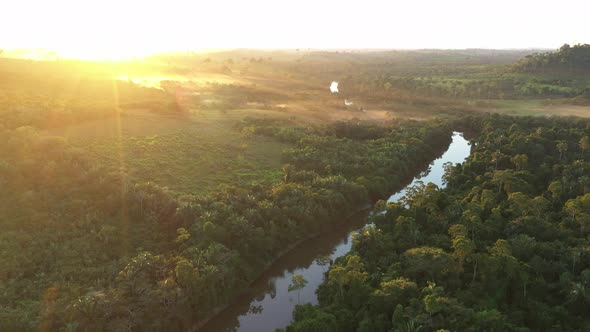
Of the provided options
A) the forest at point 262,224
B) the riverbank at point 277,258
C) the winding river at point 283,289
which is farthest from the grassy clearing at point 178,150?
the winding river at point 283,289

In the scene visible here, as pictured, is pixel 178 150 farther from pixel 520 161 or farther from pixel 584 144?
pixel 584 144

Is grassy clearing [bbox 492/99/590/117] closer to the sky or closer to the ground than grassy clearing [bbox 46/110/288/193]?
closer to the sky

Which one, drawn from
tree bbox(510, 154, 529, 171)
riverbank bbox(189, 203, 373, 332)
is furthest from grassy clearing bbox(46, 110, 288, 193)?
tree bbox(510, 154, 529, 171)

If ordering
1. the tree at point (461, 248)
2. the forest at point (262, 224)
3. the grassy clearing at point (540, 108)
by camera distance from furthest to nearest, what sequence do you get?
the grassy clearing at point (540, 108) < the tree at point (461, 248) < the forest at point (262, 224)

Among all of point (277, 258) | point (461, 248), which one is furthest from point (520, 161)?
point (277, 258)

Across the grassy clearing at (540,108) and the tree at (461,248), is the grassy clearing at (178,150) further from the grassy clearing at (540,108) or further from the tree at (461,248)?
the grassy clearing at (540,108)

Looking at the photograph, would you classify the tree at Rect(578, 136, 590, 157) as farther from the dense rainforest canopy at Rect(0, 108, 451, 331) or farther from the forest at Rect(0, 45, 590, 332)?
the dense rainforest canopy at Rect(0, 108, 451, 331)

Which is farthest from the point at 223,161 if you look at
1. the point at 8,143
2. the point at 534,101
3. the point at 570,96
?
the point at 570,96
